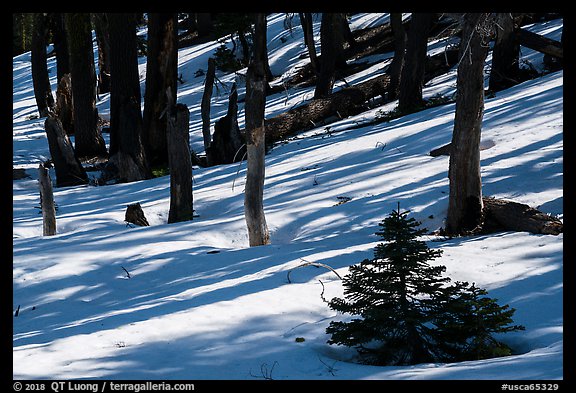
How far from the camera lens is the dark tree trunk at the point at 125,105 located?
675 inches

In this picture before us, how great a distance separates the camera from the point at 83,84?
762 inches

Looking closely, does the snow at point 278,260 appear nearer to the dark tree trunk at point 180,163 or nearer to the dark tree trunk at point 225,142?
the dark tree trunk at point 180,163

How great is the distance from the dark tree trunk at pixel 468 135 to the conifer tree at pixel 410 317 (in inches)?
157

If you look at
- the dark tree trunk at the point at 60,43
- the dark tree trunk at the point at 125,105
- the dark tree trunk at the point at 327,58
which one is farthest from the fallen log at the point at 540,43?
the dark tree trunk at the point at 60,43

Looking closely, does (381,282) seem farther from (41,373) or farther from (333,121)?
(333,121)

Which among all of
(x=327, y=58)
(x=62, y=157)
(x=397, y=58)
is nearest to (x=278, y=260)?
(x=62, y=157)

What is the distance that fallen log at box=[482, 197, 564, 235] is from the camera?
31.0 feet

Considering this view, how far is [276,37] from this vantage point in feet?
115

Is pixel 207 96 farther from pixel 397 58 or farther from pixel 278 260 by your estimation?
pixel 278 260

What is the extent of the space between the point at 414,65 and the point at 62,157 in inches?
383

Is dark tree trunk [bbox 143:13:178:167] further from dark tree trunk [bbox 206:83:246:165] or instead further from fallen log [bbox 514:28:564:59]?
fallen log [bbox 514:28:564:59]

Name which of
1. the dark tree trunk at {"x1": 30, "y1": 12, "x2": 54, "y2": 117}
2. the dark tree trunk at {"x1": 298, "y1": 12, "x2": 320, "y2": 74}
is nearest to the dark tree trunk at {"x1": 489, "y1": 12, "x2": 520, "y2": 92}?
the dark tree trunk at {"x1": 298, "y1": 12, "x2": 320, "y2": 74}

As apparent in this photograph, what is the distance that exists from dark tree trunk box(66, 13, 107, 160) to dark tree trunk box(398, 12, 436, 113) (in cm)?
869
